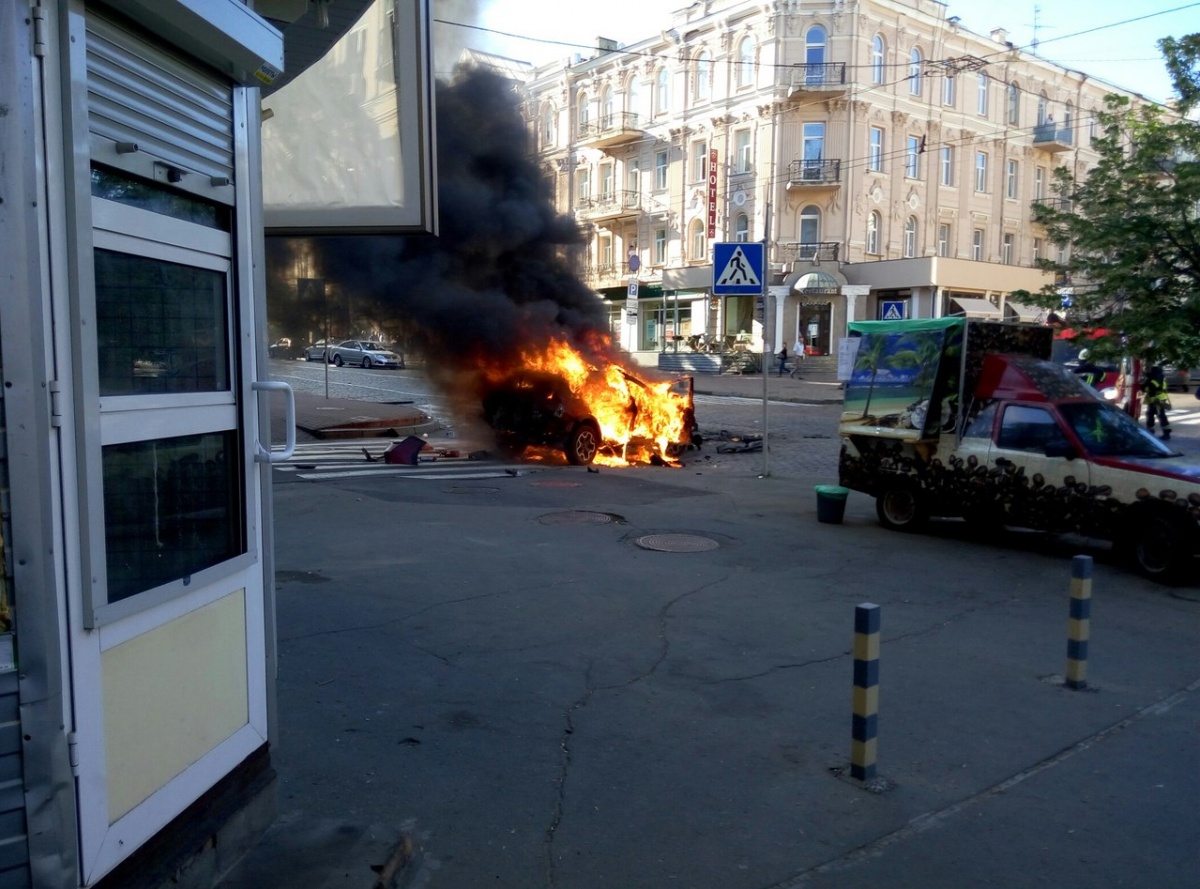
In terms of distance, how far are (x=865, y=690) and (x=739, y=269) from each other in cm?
955

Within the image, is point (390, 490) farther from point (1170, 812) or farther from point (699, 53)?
point (699, 53)

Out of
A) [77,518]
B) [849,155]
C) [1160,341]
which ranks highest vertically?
[849,155]

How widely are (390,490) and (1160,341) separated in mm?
9065

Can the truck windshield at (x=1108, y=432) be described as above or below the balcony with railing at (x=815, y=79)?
below

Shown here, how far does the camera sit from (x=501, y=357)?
55.8 feet

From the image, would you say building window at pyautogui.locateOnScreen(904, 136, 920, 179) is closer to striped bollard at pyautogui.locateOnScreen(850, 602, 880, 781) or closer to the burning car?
the burning car

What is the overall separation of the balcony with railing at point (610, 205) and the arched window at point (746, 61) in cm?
766

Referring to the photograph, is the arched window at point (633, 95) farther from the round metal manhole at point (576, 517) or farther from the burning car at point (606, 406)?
the round metal manhole at point (576, 517)

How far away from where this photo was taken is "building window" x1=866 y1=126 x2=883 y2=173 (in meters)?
40.8

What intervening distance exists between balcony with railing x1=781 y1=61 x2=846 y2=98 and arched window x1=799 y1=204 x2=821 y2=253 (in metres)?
4.63

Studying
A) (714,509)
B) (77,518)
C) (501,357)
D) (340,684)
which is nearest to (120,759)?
(77,518)

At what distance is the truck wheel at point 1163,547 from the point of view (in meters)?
8.09

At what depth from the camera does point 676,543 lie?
9672 mm

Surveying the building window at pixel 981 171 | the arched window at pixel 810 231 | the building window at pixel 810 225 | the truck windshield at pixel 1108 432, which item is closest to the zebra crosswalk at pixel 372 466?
the truck windshield at pixel 1108 432
